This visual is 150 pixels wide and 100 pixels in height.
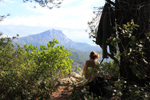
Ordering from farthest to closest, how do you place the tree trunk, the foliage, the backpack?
the backpack, the tree trunk, the foliage

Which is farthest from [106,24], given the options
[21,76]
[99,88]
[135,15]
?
[21,76]

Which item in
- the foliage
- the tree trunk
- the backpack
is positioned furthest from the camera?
the backpack

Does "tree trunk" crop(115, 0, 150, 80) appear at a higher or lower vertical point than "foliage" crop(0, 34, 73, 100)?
higher

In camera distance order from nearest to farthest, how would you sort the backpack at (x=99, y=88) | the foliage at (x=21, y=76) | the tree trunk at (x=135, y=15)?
the foliage at (x=21, y=76), the tree trunk at (x=135, y=15), the backpack at (x=99, y=88)

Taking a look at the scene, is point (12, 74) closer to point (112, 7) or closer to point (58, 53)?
point (58, 53)

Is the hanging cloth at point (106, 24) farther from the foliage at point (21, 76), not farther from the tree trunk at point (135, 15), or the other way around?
the foliage at point (21, 76)

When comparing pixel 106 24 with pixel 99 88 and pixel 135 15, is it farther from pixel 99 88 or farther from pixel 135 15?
pixel 99 88

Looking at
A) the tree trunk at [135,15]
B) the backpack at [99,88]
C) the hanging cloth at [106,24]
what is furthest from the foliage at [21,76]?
the tree trunk at [135,15]

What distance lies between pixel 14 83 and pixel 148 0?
3915 millimetres

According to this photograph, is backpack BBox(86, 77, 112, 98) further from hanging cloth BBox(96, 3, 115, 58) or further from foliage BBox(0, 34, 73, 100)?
foliage BBox(0, 34, 73, 100)

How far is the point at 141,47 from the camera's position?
1839mm

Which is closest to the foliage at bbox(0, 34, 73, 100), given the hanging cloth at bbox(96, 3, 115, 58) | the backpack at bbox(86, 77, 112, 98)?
the backpack at bbox(86, 77, 112, 98)

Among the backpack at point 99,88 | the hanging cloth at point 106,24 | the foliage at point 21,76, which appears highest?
the hanging cloth at point 106,24

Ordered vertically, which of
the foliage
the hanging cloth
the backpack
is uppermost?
the hanging cloth
